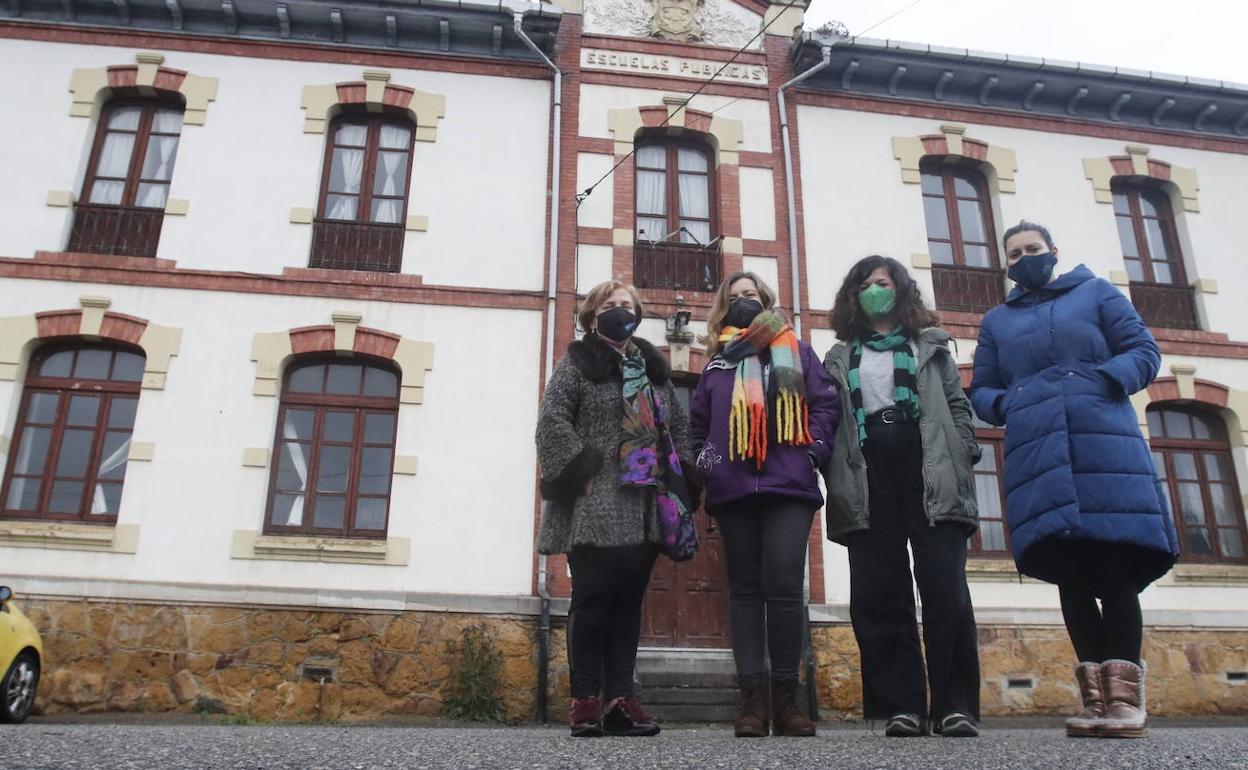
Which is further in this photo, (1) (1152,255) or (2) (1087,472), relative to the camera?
(1) (1152,255)

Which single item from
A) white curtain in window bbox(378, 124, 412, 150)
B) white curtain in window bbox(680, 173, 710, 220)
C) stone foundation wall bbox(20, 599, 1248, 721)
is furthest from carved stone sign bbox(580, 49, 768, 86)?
stone foundation wall bbox(20, 599, 1248, 721)

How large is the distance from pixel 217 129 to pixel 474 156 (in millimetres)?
2960

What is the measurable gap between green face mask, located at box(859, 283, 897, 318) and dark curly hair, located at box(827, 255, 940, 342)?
37 mm

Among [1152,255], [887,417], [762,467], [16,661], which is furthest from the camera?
[1152,255]

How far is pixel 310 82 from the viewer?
35.7ft

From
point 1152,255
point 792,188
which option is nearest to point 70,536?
point 792,188

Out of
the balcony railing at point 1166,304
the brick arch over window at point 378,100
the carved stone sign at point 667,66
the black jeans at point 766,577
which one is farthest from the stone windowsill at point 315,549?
the balcony railing at point 1166,304

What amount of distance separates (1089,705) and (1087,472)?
2.92 ft

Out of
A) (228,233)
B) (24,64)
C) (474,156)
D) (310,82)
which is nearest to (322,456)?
(228,233)

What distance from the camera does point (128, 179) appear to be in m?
10.4

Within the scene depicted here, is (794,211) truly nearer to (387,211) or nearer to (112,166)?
(387,211)

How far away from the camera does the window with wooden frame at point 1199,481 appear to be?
1059cm

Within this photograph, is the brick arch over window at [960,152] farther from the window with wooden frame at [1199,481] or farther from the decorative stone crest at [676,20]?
the window with wooden frame at [1199,481]

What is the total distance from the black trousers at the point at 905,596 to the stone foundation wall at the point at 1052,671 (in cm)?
556
